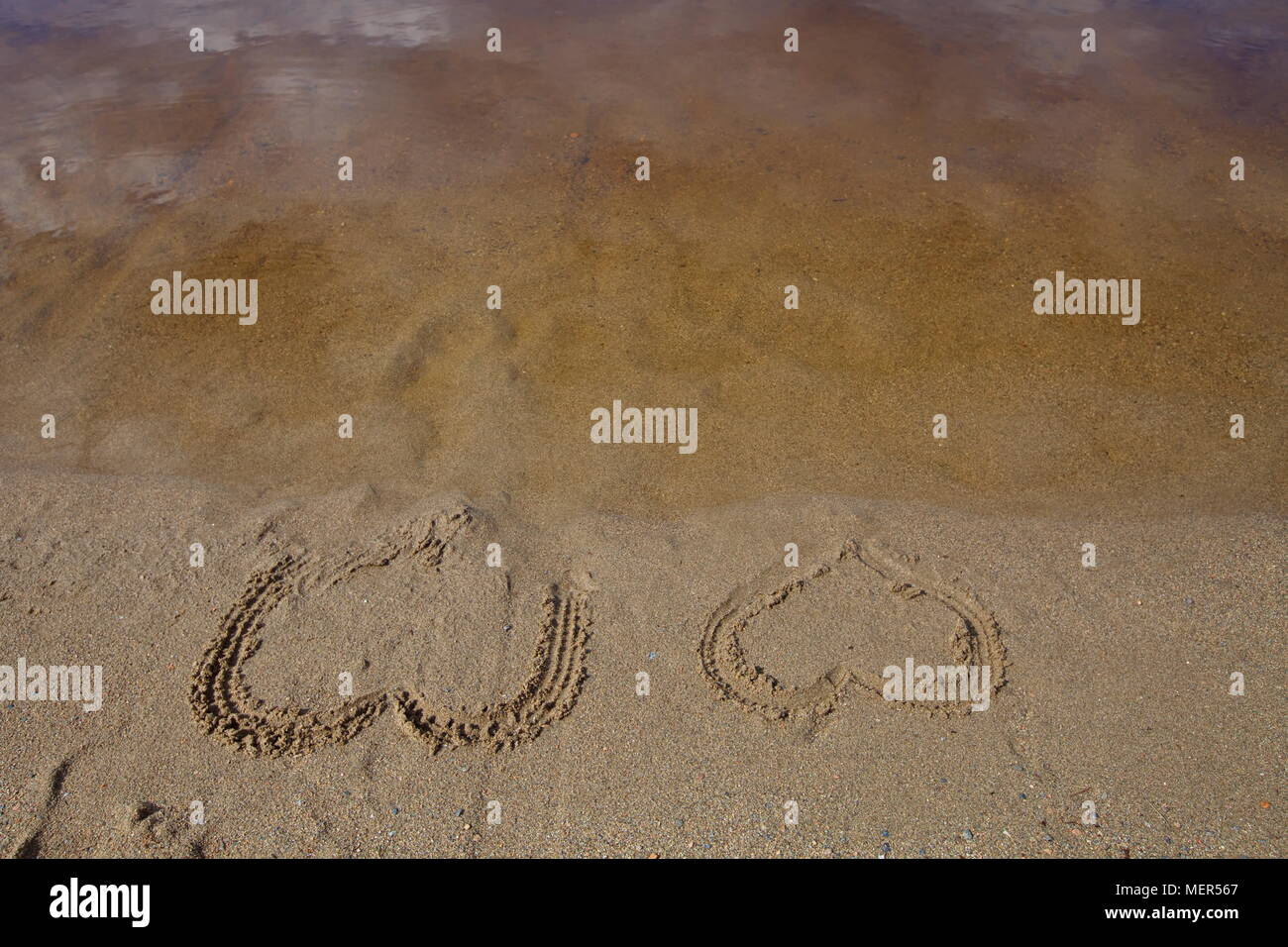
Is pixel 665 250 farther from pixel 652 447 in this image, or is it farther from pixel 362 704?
pixel 362 704

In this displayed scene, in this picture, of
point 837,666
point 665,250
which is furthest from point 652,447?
point 665,250

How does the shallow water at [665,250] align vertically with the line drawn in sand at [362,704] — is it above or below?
above

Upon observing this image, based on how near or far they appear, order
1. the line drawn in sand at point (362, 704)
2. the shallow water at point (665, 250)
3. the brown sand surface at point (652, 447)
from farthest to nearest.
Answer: the shallow water at point (665, 250) → the line drawn in sand at point (362, 704) → the brown sand surface at point (652, 447)

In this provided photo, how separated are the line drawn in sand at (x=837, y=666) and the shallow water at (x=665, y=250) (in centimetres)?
65

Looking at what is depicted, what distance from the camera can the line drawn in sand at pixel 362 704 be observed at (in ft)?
13.0

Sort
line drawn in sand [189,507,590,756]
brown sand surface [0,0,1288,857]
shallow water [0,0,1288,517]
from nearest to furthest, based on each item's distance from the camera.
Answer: brown sand surface [0,0,1288,857] → line drawn in sand [189,507,590,756] → shallow water [0,0,1288,517]

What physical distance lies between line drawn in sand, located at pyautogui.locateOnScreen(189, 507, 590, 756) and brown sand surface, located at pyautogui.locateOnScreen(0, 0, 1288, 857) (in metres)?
0.03

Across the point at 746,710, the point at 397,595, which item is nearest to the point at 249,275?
the point at 397,595

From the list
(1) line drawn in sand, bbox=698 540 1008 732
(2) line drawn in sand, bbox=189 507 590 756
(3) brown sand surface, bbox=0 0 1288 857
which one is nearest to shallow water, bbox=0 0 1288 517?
(3) brown sand surface, bbox=0 0 1288 857

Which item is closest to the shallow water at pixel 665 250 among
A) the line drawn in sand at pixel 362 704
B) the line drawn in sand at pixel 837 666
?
the line drawn in sand at pixel 837 666

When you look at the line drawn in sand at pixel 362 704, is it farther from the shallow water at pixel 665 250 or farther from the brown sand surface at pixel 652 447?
the shallow water at pixel 665 250

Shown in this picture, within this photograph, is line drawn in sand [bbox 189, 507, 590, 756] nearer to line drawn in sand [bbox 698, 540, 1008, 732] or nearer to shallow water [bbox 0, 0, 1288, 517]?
Result: line drawn in sand [bbox 698, 540, 1008, 732]

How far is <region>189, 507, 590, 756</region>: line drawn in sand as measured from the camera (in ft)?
13.0

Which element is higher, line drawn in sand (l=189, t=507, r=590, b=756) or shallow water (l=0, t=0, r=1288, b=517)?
shallow water (l=0, t=0, r=1288, b=517)
